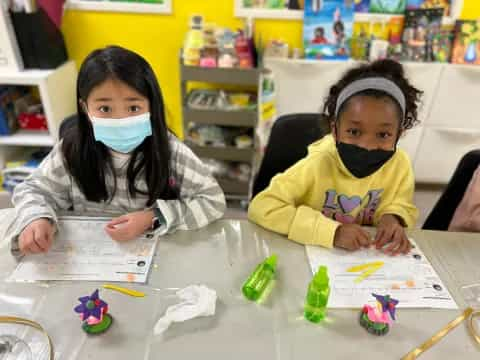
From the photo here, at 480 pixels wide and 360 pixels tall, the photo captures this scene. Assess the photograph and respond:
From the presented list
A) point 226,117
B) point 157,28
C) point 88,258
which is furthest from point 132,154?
point 157,28

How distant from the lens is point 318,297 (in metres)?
0.69

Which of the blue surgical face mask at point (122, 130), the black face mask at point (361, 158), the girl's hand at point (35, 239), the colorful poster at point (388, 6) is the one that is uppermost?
the colorful poster at point (388, 6)

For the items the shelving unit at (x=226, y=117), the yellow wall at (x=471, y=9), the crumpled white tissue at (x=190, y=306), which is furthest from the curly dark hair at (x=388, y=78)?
the yellow wall at (x=471, y=9)

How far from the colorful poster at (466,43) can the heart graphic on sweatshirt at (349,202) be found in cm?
147

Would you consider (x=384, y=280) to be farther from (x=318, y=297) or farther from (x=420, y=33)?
(x=420, y=33)

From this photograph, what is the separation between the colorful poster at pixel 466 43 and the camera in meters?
1.99

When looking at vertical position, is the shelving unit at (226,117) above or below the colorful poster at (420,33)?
below

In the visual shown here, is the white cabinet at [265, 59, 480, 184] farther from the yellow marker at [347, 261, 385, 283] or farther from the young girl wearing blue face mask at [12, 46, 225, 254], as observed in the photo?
the yellow marker at [347, 261, 385, 283]

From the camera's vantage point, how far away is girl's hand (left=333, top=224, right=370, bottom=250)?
876 mm

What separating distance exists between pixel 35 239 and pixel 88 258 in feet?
0.39

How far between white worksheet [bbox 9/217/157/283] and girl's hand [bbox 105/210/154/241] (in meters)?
0.01

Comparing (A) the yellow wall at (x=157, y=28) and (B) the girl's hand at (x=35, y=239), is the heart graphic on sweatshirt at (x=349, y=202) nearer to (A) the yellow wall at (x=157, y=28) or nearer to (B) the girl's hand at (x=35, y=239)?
(B) the girl's hand at (x=35, y=239)

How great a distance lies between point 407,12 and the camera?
2.00m

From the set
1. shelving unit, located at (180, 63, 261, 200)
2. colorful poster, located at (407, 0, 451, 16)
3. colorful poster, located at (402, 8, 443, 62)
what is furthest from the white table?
colorful poster, located at (407, 0, 451, 16)
